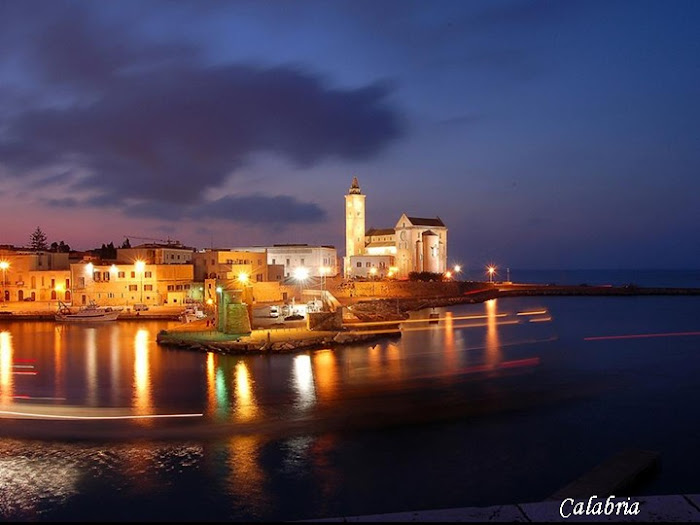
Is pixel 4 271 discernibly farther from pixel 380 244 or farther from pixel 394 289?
pixel 380 244

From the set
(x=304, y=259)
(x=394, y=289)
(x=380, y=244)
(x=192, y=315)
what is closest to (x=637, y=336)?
(x=394, y=289)

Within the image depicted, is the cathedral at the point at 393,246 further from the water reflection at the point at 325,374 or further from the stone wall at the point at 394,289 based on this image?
the water reflection at the point at 325,374

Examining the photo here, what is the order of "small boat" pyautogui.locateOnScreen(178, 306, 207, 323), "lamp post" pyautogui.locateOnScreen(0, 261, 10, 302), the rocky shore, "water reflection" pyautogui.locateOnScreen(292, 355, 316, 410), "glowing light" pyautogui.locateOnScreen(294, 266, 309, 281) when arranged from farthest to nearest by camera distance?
"glowing light" pyautogui.locateOnScreen(294, 266, 309, 281) → "lamp post" pyautogui.locateOnScreen(0, 261, 10, 302) → "small boat" pyautogui.locateOnScreen(178, 306, 207, 323) → the rocky shore → "water reflection" pyautogui.locateOnScreen(292, 355, 316, 410)

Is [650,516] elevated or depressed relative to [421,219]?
depressed

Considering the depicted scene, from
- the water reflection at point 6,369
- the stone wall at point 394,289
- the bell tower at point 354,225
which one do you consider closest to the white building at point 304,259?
the stone wall at point 394,289

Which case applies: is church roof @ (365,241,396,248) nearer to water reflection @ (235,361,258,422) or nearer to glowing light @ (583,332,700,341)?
glowing light @ (583,332,700,341)

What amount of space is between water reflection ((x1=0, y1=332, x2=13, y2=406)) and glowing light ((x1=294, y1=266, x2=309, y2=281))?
18.4 metres

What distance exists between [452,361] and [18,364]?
14.6 meters

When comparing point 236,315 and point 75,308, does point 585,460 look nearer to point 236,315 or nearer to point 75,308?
point 236,315

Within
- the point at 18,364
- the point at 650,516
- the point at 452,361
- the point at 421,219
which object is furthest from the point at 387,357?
the point at 421,219

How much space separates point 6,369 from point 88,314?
12784 millimetres

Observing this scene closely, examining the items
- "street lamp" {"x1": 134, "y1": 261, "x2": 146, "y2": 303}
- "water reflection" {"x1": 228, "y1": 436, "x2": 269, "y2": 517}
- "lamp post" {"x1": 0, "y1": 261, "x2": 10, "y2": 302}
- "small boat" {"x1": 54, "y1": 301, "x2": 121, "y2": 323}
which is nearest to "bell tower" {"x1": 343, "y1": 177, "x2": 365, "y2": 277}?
"street lamp" {"x1": 134, "y1": 261, "x2": 146, "y2": 303}

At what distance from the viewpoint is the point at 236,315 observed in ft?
73.8

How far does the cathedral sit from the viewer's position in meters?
47.4
